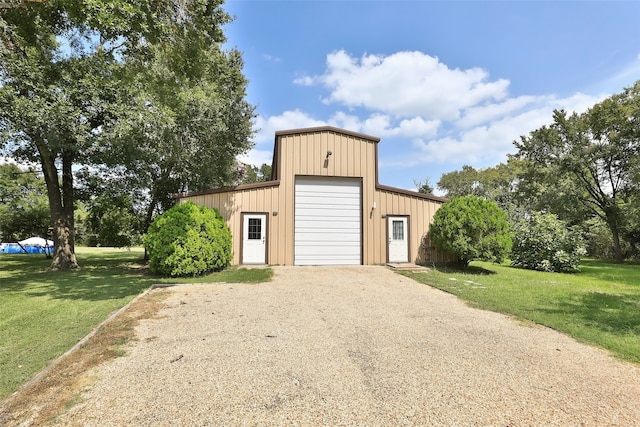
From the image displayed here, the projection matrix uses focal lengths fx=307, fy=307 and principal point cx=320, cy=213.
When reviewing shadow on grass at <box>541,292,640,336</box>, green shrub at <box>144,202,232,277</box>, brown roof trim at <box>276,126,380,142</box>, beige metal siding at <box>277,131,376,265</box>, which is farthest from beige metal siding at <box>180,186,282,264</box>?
shadow on grass at <box>541,292,640,336</box>

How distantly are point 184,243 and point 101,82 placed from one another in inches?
188

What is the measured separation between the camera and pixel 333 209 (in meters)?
11.6

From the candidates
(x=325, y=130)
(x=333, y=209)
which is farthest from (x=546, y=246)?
(x=325, y=130)

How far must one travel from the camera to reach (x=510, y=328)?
4305 mm

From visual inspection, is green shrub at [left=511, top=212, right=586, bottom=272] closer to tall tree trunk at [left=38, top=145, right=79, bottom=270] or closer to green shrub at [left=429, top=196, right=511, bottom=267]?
green shrub at [left=429, top=196, right=511, bottom=267]

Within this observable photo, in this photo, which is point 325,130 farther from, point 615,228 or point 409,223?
point 615,228

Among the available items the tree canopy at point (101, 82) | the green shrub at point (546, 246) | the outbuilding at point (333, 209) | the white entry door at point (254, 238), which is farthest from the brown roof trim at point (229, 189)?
the green shrub at point (546, 246)

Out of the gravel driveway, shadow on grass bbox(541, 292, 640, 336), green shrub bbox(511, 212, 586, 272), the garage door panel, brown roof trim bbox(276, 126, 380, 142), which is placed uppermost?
brown roof trim bbox(276, 126, 380, 142)

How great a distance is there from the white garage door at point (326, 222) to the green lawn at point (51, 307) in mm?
2473

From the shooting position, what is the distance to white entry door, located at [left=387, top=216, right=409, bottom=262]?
11617 millimetres

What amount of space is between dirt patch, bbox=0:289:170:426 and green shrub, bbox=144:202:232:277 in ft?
13.3

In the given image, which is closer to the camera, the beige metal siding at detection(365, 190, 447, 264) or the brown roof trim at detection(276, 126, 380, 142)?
the brown roof trim at detection(276, 126, 380, 142)

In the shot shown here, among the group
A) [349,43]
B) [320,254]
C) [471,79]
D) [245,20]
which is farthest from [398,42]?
[320,254]

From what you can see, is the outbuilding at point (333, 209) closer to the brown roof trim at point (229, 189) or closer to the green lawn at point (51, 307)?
the brown roof trim at point (229, 189)
